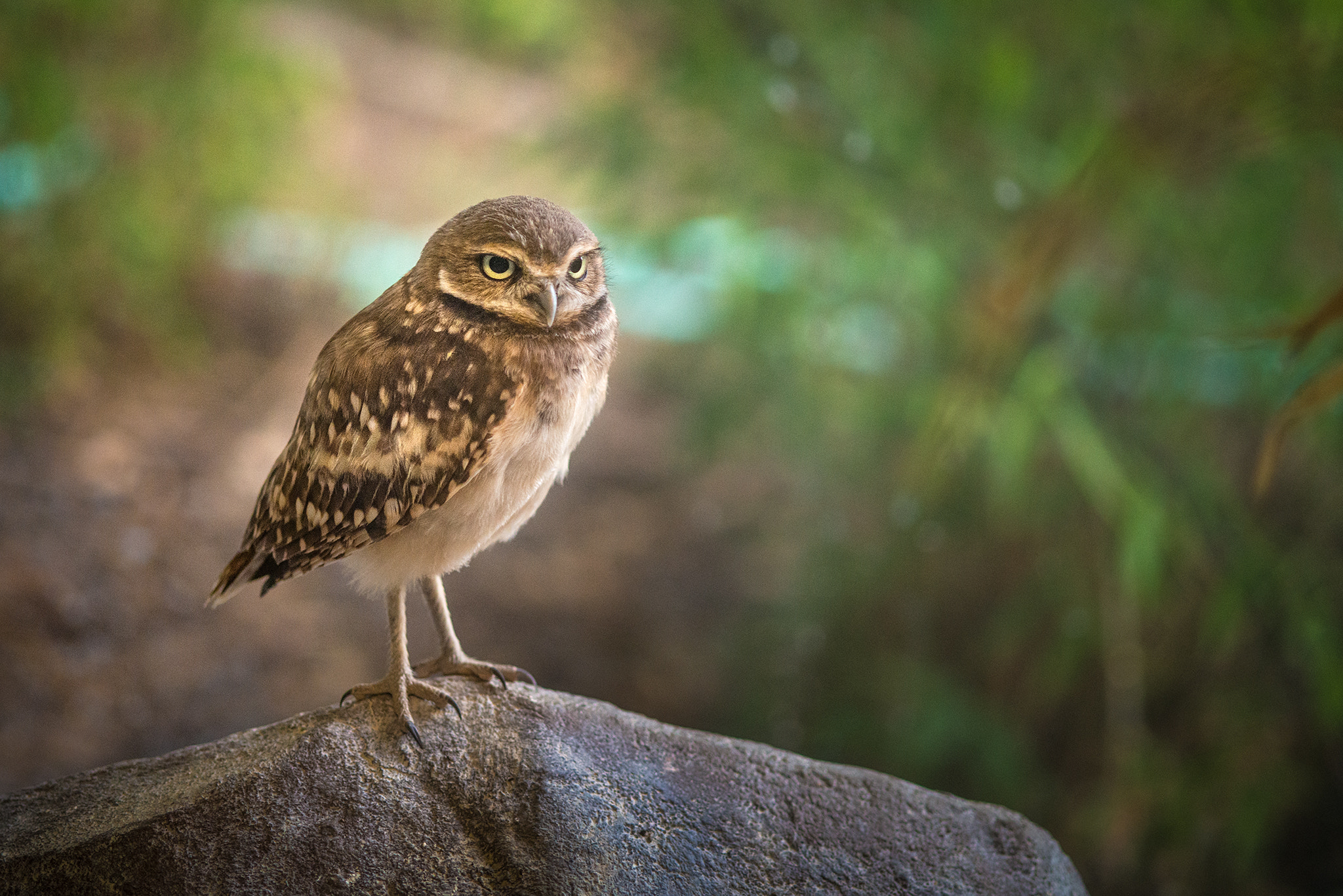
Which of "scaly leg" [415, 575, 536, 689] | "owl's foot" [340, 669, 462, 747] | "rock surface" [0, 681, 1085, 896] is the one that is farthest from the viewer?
"scaly leg" [415, 575, 536, 689]

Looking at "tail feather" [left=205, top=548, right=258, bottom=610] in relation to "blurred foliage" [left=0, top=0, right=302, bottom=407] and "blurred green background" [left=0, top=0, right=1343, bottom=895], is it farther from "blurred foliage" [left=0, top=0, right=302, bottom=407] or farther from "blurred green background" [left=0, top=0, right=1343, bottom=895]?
"blurred foliage" [left=0, top=0, right=302, bottom=407]

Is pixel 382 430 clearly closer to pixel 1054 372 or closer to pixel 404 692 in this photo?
pixel 404 692

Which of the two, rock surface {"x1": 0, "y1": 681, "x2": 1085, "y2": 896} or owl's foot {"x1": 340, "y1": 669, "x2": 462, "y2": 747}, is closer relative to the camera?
rock surface {"x1": 0, "y1": 681, "x2": 1085, "y2": 896}

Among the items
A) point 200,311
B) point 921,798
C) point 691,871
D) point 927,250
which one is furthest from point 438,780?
point 200,311

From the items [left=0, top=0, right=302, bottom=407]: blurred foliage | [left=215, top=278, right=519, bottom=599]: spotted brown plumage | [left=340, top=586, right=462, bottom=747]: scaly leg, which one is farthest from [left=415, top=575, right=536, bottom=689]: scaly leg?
[left=0, top=0, right=302, bottom=407]: blurred foliage

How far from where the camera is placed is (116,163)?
3.87 m

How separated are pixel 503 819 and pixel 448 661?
1.36 ft

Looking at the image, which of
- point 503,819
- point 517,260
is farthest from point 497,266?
point 503,819

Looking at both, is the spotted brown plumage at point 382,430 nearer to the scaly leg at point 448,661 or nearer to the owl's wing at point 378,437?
the owl's wing at point 378,437

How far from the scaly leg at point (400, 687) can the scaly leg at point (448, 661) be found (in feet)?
0.35

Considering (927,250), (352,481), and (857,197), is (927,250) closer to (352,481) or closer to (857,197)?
(857,197)

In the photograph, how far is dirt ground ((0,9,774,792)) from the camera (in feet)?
10.2

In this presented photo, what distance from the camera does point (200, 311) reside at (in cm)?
422

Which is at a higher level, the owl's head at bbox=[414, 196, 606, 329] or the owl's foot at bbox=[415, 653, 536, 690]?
the owl's head at bbox=[414, 196, 606, 329]
